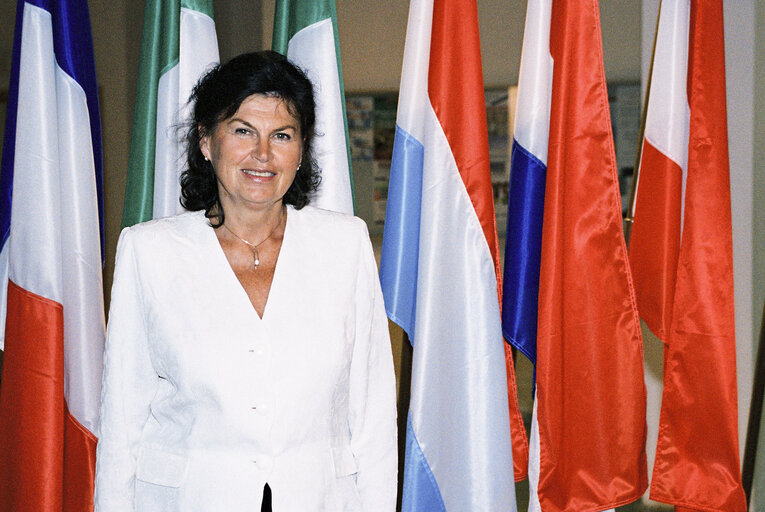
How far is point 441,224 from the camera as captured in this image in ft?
5.57

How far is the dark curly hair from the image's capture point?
1.34m

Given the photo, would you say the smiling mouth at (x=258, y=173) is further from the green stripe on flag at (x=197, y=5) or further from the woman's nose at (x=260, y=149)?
the green stripe on flag at (x=197, y=5)

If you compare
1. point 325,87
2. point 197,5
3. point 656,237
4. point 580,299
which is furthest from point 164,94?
point 656,237

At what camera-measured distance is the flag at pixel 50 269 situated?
174 centimetres

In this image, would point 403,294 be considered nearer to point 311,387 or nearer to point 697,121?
point 311,387

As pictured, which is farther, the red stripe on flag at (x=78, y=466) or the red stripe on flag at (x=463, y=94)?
the red stripe on flag at (x=78, y=466)

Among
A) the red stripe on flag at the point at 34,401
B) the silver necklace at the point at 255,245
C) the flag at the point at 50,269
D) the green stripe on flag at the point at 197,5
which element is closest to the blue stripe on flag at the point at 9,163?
the flag at the point at 50,269

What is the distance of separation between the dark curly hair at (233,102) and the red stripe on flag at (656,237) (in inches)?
31.6

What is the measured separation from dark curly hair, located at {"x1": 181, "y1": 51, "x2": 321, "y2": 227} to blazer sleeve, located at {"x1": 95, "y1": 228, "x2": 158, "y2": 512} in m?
0.19

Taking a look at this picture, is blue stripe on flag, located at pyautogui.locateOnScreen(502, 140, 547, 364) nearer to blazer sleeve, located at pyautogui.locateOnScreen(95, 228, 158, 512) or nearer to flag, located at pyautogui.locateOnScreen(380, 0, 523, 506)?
flag, located at pyautogui.locateOnScreen(380, 0, 523, 506)

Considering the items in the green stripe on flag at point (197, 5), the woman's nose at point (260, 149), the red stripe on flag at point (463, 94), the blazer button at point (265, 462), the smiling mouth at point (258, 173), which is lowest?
the blazer button at point (265, 462)

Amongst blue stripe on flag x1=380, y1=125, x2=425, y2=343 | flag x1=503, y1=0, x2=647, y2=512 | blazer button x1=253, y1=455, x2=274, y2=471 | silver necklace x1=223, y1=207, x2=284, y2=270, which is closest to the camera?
blazer button x1=253, y1=455, x2=274, y2=471

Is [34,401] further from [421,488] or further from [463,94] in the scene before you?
[463,94]

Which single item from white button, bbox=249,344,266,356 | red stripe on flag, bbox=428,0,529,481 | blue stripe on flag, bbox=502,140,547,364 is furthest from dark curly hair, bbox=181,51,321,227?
blue stripe on flag, bbox=502,140,547,364
